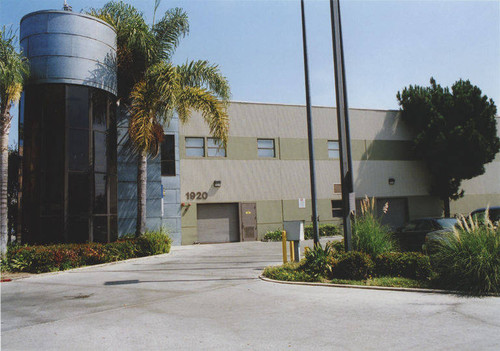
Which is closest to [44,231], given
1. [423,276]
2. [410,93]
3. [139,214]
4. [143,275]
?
[139,214]

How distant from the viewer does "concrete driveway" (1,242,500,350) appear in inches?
218

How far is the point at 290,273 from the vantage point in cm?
1060

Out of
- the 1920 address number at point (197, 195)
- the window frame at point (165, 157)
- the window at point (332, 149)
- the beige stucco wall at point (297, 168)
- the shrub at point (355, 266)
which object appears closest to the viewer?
the shrub at point (355, 266)

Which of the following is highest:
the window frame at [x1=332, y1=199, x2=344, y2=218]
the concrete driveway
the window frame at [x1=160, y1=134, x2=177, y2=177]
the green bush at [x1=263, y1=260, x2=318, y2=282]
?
the window frame at [x1=160, y1=134, x2=177, y2=177]

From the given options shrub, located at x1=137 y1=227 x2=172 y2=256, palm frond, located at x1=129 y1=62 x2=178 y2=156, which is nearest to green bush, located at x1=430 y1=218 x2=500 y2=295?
palm frond, located at x1=129 y1=62 x2=178 y2=156

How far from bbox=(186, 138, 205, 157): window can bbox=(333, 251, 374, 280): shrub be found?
16.4 meters

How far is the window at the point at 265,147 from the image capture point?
26.7 metres

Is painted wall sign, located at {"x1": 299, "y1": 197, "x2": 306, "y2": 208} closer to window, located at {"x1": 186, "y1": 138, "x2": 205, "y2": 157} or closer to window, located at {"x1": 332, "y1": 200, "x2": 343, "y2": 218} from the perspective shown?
window, located at {"x1": 332, "y1": 200, "x2": 343, "y2": 218}

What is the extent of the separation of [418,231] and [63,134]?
44.9ft

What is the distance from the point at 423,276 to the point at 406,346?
15.3 ft

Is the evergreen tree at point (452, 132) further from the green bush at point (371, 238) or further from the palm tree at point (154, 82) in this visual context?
the green bush at point (371, 238)

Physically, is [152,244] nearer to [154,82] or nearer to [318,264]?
[154,82]

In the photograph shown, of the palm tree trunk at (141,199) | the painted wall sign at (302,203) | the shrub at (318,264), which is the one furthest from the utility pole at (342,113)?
the painted wall sign at (302,203)

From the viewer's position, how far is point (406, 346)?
5.18 metres
